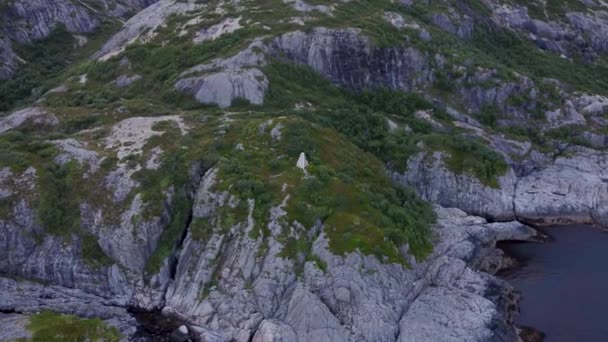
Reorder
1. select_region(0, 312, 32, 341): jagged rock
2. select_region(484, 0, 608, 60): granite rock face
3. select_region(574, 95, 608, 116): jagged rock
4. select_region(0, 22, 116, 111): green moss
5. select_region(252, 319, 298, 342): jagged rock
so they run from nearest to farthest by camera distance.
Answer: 1. select_region(0, 312, 32, 341): jagged rock
2. select_region(252, 319, 298, 342): jagged rock
3. select_region(574, 95, 608, 116): jagged rock
4. select_region(0, 22, 116, 111): green moss
5. select_region(484, 0, 608, 60): granite rock face

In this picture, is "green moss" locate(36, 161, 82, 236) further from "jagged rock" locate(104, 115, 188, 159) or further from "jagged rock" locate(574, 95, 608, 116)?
"jagged rock" locate(574, 95, 608, 116)

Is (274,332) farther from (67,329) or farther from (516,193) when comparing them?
(516,193)

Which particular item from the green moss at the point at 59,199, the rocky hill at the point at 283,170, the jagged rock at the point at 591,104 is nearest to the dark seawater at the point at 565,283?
the rocky hill at the point at 283,170

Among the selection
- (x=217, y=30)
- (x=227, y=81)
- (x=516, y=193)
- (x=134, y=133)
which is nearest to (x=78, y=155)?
(x=134, y=133)

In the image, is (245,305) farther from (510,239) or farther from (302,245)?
(510,239)

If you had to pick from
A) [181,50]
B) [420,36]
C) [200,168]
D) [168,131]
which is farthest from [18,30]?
[420,36]

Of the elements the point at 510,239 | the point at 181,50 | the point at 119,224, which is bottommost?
the point at 510,239

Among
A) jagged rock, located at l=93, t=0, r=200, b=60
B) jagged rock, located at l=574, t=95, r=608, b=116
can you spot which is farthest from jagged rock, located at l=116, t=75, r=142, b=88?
jagged rock, located at l=574, t=95, r=608, b=116
